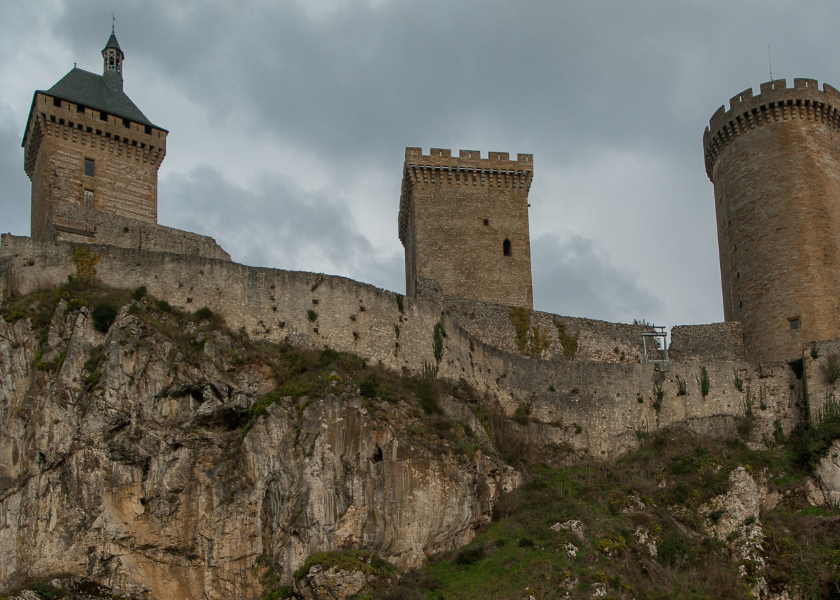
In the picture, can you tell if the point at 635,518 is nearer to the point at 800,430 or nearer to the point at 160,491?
the point at 800,430

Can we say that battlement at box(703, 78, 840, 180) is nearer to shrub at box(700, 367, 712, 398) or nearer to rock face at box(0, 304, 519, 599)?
shrub at box(700, 367, 712, 398)

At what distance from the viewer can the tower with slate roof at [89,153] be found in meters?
39.5

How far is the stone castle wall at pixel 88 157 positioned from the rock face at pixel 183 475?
365 inches

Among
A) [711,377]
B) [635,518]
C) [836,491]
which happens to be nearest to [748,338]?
[711,377]

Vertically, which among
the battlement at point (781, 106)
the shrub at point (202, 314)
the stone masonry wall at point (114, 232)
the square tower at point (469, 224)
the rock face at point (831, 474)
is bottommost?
the rock face at point (831, 474)

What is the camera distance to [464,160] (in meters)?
48.2

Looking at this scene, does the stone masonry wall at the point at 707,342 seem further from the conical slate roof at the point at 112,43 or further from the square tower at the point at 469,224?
the conical slate roof at the point at 112,43

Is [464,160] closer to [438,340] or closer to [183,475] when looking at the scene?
[438,340]

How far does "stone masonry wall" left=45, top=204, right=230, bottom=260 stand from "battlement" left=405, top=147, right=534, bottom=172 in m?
12.7

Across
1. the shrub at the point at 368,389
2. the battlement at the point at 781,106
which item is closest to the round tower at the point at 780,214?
the battlement at the point at 781,106

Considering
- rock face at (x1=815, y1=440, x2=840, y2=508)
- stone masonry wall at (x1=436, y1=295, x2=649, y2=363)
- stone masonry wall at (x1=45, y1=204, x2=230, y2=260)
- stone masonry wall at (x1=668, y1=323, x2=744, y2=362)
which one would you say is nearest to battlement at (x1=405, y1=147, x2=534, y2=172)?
stone masonry wall at (x1=436, y1=295, x2=649, y2=363)

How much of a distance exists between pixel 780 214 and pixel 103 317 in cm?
2549

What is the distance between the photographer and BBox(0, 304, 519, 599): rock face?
2834 centimetres

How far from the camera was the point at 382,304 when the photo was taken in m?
35.8
